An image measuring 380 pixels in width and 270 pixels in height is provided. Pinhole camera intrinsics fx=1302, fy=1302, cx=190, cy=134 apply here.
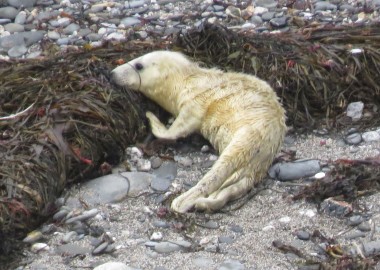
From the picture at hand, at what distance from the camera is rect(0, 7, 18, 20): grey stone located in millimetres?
10977

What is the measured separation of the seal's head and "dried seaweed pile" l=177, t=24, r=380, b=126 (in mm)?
388

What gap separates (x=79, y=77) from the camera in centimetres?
866

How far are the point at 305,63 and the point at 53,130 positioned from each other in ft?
6.45

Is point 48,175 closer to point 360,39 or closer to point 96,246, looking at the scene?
point 96,246

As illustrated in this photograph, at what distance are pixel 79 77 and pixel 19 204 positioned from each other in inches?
65.5

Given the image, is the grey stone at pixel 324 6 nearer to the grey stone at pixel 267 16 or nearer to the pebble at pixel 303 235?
the grey stone at pixel 267 16

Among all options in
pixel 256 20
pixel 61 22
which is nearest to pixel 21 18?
pixel 61 22

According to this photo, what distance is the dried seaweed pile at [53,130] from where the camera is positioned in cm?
733

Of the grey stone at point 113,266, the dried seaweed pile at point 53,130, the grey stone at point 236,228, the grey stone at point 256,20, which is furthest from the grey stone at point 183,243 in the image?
the grey stone at point 256,20

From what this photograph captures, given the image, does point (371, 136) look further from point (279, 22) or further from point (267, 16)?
point (267, 16)

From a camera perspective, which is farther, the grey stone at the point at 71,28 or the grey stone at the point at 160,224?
the grey stone at the point at 71,28

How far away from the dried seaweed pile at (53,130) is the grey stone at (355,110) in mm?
1399

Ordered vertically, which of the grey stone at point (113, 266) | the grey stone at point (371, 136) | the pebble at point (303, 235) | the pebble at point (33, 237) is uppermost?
the grey stone at point (113, 266)

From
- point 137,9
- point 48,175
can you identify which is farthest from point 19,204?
point 137,9
